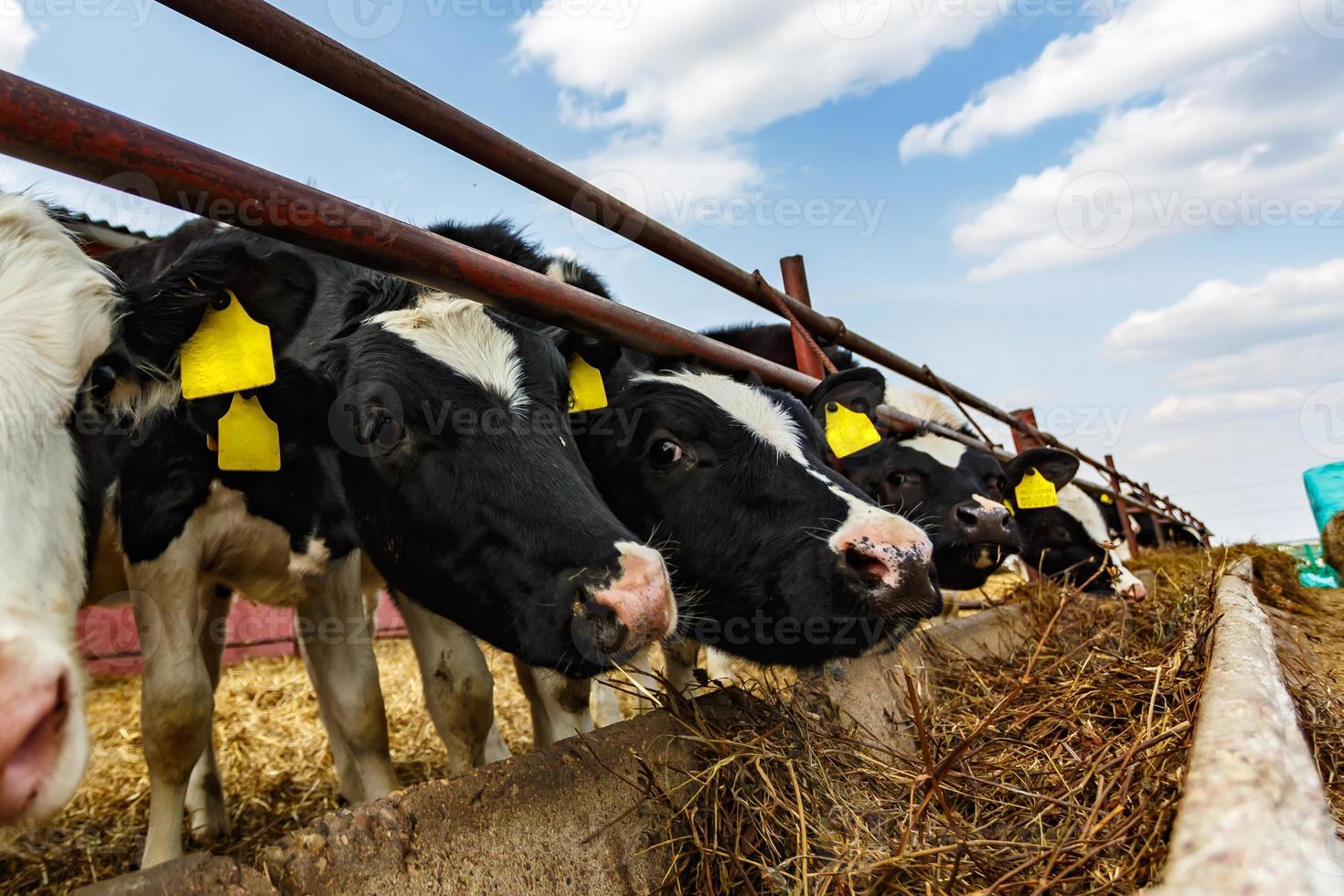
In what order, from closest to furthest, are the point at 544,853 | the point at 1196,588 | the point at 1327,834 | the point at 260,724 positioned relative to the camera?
the point at 1327,834 < the point at 544,853 < the point at 1196,588 < the point at 260,724

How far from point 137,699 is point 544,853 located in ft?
20.2

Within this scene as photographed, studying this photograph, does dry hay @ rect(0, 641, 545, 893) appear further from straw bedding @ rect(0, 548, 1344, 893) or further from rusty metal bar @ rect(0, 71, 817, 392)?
rusty metal bar @ rect(0, 71, 817, 392)

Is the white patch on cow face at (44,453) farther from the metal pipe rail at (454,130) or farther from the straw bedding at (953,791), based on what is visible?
the straw bedding at (953,791)

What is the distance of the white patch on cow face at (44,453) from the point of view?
1.16 metres

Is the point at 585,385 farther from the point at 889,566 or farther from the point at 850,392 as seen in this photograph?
the point at 850,392

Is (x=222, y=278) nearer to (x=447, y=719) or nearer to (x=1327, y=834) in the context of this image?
(x=447, y=719)

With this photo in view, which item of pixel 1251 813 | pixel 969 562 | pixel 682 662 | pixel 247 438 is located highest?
pixel 247 438

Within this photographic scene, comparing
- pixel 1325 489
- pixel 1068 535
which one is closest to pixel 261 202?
pixel 1068 535

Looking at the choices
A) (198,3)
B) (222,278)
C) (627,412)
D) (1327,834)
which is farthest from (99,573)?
(1327,834)

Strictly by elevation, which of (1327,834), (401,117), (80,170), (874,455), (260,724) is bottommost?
(260,724)

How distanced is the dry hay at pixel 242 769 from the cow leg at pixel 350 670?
17.1 inches

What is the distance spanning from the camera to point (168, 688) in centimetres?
284

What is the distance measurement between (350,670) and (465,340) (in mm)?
1508

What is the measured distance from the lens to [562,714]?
3576 millimetres
